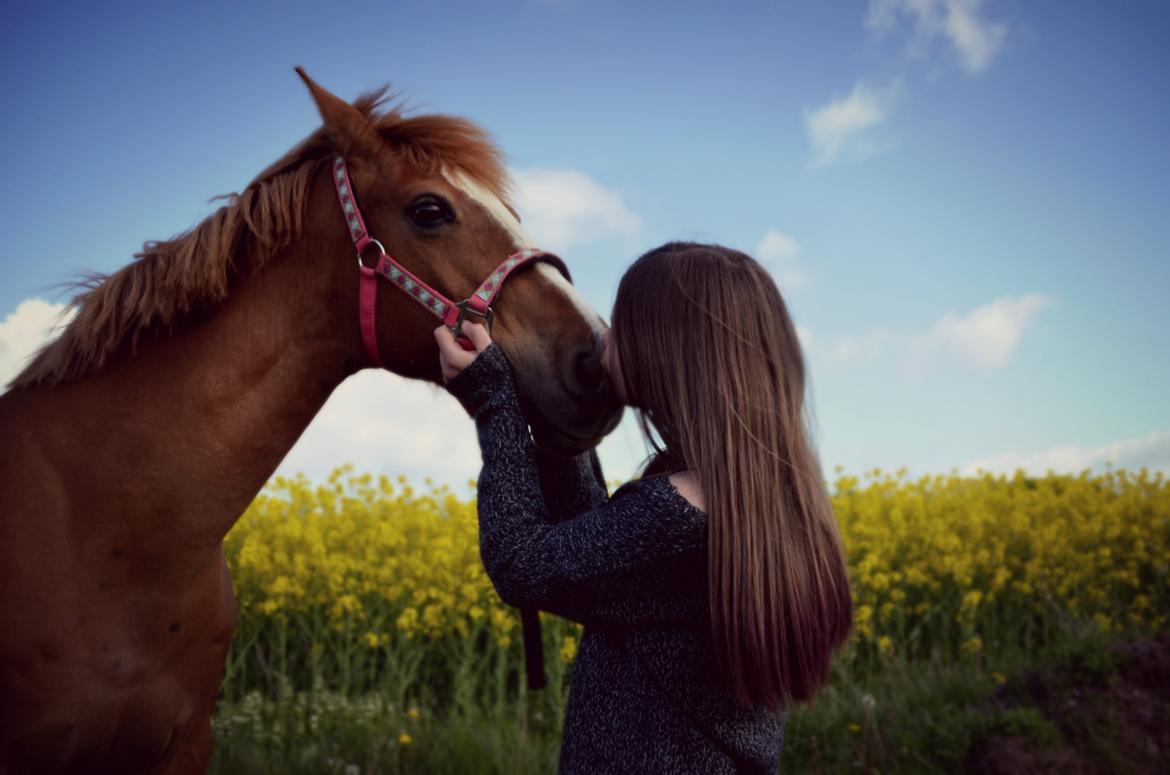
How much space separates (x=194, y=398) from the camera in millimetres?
1976

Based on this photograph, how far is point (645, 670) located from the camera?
175 centimetres

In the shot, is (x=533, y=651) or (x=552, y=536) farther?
(x=533, y=651)

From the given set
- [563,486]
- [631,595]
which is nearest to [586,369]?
[563,486]

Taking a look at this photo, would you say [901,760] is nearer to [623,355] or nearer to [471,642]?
[471,642]

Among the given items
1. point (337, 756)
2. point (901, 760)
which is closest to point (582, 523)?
point (337, 756)

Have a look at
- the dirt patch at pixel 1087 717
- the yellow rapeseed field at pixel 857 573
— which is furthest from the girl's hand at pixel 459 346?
the dirt patch at pixel 1087 717

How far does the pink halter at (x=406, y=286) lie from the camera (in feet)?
6.40

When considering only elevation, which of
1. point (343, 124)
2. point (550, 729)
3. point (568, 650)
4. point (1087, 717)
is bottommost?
point (1087, 717)

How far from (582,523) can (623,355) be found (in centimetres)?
38

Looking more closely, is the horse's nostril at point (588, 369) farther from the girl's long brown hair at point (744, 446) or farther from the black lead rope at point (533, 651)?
the black lead rope at point (533, 651)

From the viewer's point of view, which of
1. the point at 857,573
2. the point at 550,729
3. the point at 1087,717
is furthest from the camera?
the point at 857,573

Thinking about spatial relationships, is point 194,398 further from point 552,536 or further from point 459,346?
point 552,536

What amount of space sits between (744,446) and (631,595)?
0.39m

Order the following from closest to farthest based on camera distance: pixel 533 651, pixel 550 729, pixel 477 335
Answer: pixel 477 335, pixel 533 651, pixel 550 729
